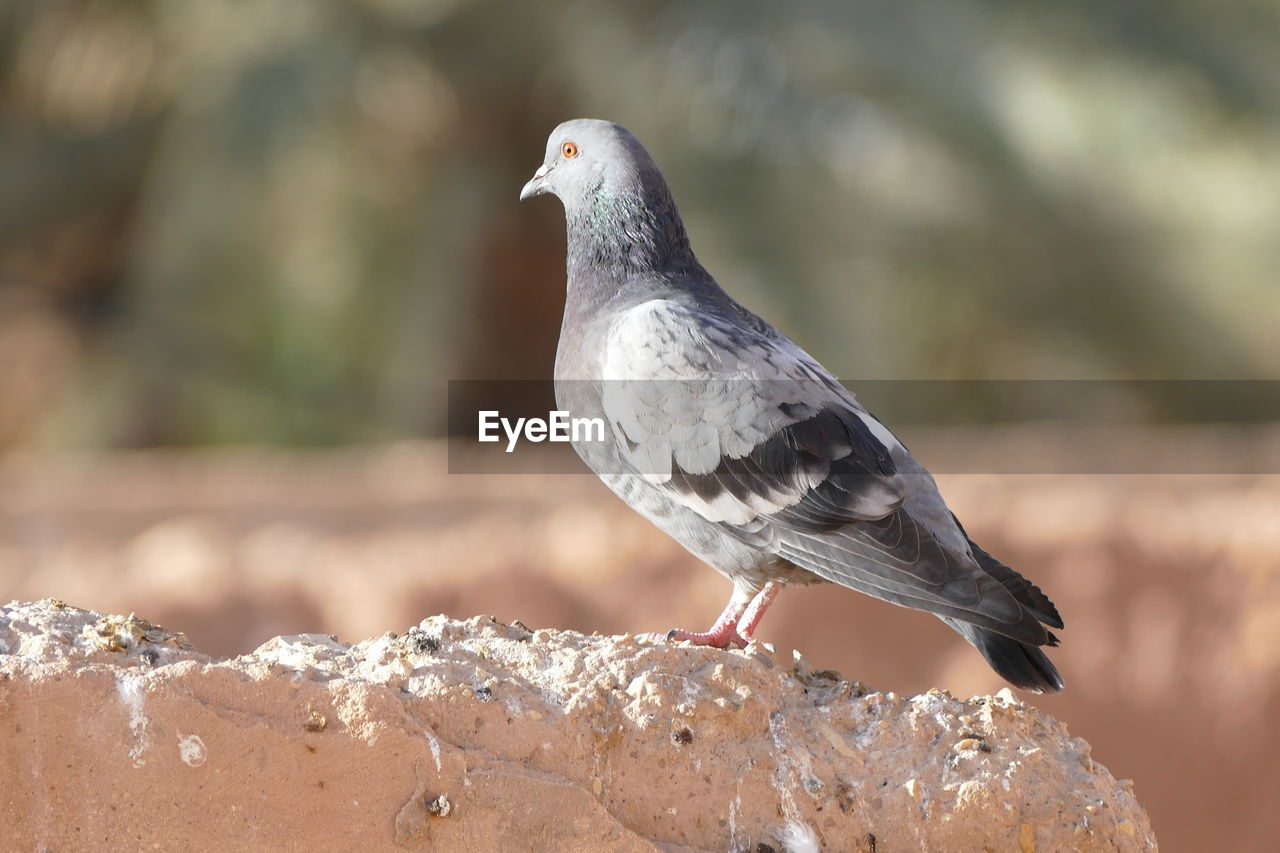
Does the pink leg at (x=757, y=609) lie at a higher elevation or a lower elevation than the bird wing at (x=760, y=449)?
lower

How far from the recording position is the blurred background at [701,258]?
9875 millimetres

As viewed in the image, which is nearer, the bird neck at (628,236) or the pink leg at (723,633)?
the pink leg at (723,633)

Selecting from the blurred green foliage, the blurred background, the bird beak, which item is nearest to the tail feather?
the bird beak

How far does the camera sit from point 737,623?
4.89 m

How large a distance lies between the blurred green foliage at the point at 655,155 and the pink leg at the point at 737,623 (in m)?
8.14

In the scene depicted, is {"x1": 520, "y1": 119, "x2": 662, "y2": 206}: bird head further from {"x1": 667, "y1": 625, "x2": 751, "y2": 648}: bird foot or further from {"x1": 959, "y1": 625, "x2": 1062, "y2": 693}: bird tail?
{"x1": 959, "y1": 625, "x2": 1062, "y2": 693}: bird tail

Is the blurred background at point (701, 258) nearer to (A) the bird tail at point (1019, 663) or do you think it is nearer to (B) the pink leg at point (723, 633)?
(B) the pink leg at point (723, 633)

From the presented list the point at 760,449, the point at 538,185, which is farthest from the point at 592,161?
the point at 760,449

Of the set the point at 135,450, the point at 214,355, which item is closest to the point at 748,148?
the point at 214,355

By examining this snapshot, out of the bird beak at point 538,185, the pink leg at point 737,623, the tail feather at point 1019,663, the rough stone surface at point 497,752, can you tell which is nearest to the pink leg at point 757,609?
the pink leg at point 737,623

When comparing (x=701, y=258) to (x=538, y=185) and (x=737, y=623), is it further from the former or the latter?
(x=737, y=623)

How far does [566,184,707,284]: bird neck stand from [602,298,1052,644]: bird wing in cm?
29

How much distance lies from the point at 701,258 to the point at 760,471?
9014mm

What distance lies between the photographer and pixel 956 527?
4832mm
